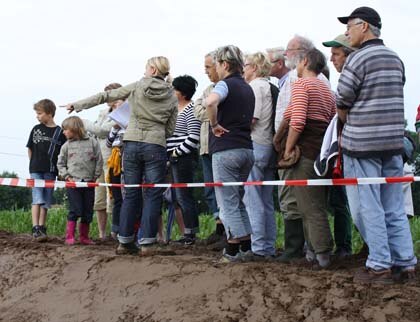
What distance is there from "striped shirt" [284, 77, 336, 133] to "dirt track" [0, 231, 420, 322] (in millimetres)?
1339

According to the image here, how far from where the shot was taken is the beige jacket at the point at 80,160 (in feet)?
33.5

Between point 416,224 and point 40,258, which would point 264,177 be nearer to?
point 40,258

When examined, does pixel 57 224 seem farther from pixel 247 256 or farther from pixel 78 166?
pixel 247 256

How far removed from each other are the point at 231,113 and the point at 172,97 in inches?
46.6

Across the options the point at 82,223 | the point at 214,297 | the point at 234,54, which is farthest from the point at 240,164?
the point at 82,223

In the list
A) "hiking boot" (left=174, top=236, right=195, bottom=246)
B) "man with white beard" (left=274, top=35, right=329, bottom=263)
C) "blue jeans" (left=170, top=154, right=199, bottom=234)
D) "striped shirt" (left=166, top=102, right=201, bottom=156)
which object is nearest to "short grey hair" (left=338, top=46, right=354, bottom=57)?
"man with white beard" (left=274, top=35, right=329, bottom=263)

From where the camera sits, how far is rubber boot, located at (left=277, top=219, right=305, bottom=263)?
25.7 feet

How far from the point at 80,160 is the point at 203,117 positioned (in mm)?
1861

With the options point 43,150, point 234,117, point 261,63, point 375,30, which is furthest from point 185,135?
point 375,30

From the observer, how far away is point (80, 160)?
402 inches

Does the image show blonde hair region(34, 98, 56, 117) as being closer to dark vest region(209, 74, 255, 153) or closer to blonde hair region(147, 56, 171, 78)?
blonde hair region(147, 56, 171, 78)

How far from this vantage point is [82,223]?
34.1ft

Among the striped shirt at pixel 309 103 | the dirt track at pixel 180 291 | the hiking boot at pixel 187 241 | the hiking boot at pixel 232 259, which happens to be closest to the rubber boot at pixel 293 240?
the hiking boot at pixel 232 259

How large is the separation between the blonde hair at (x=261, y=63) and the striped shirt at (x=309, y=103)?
40.3 inches
